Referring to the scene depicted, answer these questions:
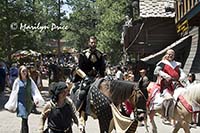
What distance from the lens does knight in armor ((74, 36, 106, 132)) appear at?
387 inches

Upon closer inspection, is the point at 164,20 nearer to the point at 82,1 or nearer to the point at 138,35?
the point at 138,35

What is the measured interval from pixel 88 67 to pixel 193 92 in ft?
7.55

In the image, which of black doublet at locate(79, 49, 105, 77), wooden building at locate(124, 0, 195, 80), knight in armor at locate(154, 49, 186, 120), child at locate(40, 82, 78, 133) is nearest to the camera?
child at locate(40, 82, 78, 133)

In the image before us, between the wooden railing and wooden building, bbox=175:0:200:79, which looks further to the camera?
wooden building, bbox=175:0:200:79

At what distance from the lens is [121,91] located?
9.01 metres

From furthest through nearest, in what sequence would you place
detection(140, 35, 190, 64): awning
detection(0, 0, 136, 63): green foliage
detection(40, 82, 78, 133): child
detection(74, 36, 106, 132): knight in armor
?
1. detection(0, 0, 136, 63): green foliage
2. detection(140, 35, 190, 64): awning
3. detection(74, 36, 106, 132): knight in armor
4. detection(40, 82, 78, 133): child

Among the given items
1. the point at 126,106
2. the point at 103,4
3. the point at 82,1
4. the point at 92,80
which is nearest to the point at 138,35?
the point at 126,106

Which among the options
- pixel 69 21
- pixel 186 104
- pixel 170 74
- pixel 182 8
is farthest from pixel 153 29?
pixel 69 21

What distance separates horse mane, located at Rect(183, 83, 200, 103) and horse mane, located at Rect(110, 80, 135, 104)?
153 cm

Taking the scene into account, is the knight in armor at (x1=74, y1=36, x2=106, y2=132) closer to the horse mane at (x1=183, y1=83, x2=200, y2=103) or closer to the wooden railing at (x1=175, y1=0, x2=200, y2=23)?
the horse mane at (x1=183, y1=83, x2=200, y2=103)

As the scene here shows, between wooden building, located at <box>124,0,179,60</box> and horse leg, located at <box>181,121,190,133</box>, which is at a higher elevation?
wooden building, located at <box>124,0,179,60</box>

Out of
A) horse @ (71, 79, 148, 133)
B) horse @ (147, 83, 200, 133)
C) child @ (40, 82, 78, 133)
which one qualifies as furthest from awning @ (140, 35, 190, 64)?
child @ (40, 82, 78, 133)

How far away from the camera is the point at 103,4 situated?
2200 inches

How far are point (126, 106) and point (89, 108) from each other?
2013 millimetres
